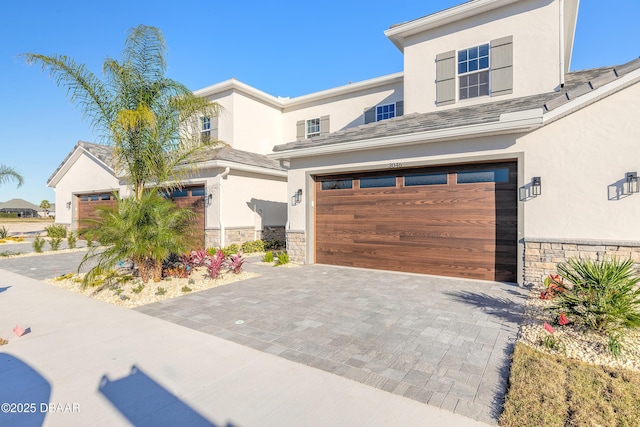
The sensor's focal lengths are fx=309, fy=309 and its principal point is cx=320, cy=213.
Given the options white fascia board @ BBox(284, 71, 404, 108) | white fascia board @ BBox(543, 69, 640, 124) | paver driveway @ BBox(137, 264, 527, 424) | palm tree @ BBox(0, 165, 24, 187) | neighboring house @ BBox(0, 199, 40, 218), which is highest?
white fascia board @ BBox(284, 71, 404, 108)

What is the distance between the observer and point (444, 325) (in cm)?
481

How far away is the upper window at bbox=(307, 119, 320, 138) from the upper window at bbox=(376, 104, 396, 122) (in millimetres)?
3273

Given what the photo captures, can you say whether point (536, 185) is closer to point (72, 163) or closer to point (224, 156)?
point (224, 156)

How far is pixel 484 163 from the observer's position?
24.7 feet

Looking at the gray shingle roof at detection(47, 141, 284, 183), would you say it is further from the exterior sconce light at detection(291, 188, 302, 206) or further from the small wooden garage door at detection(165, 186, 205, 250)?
the exterior sconce light at detection(291, 188, 302, 206)

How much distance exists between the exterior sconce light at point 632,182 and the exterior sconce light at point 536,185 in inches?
55.4

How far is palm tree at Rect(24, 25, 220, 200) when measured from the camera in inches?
315

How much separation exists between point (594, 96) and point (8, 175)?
32393 millimetres

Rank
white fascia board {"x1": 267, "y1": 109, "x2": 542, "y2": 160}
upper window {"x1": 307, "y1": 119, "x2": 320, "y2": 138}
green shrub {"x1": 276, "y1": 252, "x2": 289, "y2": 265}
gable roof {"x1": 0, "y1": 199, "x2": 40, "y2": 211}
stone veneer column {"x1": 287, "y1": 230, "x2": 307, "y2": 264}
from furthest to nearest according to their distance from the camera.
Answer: gable roof {"x1": 0, "y1": 199, "x2": 40, "y2": 211} → upper window {"x1": 307, "y1": 119, "x2": 320, "y2": 138} → stone veneer column {"x1": 287, "y1": 230, "x2": 307, "y2": 264} → green shrub {"x1": 276, "y1": 252, "x2": 289, "y2": 265} → white fascia board {"x1": 267, "y1": 109, "x2": 542, "y2": 160}

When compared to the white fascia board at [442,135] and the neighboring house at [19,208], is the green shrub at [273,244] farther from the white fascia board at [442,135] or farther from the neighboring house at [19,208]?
the neighboring house at [19,208]

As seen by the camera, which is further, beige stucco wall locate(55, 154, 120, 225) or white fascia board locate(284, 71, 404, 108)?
beige stucco wall locate(55, 154, 120, 225)

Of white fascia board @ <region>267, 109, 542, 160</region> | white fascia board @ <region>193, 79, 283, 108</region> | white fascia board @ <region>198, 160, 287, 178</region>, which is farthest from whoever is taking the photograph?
white fascia board @ <region>193, 79, 283, 108</region>

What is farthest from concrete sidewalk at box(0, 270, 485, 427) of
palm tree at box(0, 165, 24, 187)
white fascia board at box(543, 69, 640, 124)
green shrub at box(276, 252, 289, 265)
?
palm tree at box(0, 165, 24, 187)

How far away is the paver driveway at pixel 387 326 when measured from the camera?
129 inches
